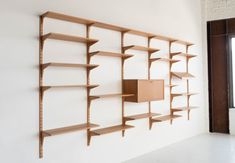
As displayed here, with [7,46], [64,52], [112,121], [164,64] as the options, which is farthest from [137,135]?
[7,46]

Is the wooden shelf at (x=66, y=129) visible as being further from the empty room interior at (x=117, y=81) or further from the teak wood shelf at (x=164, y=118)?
the teak wood shelf at (x=164, y=118)

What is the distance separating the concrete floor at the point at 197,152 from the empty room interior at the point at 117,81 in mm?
17

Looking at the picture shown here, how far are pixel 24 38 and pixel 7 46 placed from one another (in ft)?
0.71

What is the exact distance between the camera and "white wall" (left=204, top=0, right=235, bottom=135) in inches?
211

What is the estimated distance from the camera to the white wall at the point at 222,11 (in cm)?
535

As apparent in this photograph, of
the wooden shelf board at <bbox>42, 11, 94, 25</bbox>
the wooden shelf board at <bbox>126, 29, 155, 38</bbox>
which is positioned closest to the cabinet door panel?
the wooden shelf board at <bbox>126, 29, 155, 38</bbox>

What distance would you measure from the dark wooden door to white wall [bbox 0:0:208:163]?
1.53 m

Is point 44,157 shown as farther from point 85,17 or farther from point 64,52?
point 85,17

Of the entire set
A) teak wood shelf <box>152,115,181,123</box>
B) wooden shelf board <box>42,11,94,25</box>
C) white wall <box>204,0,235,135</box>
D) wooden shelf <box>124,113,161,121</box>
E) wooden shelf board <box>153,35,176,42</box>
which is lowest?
teak wood shelf <box>152,115,181,123</box>

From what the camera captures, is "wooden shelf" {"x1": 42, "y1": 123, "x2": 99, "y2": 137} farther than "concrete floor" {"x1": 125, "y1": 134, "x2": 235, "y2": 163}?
No

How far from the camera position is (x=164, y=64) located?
4.52 metres

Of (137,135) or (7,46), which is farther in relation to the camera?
(137,135)

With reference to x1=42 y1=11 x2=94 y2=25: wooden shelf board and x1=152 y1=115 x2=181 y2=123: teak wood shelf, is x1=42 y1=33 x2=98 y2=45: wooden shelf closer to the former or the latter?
x1=42 y1=11 x2=94 y2=25: wooden shelf board

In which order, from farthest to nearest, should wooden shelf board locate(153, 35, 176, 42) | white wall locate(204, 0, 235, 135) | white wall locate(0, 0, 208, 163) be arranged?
white wall locate(204, 0, 235, 135) → wooden shelf board locate(153, 35, 176, 42) → white wall locate(0, 0, 208, 163)
